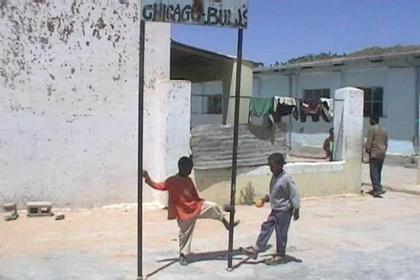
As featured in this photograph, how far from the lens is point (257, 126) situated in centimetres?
1272

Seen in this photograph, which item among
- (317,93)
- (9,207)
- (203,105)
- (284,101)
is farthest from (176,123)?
(203,105)

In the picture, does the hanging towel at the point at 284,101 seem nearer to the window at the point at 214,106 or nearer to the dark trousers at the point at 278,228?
the dark trousers at the point at 278,228

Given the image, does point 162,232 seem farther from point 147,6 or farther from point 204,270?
point 147,6

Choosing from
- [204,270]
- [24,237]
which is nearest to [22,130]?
[24,237]

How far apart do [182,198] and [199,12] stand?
210cm

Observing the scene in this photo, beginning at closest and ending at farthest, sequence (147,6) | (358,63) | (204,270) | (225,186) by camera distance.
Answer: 1. (147,6)
2. (204,270)
3. (225,186)
4. (358,63)

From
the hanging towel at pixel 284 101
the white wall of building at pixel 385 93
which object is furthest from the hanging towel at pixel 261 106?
the white wall of building at pixel 385 93

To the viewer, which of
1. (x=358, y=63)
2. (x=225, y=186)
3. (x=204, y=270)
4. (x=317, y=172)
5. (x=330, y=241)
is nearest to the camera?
(x=204, y=270)

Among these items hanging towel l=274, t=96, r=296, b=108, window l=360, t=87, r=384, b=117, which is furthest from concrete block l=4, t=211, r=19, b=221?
window l=360, t=87, r=384, b=117

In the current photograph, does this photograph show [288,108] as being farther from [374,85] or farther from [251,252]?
[374,85]

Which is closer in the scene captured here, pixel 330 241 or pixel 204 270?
pixel 204 270

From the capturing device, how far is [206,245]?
8.58 meters

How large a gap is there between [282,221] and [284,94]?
21059 mm

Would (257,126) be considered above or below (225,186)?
above
